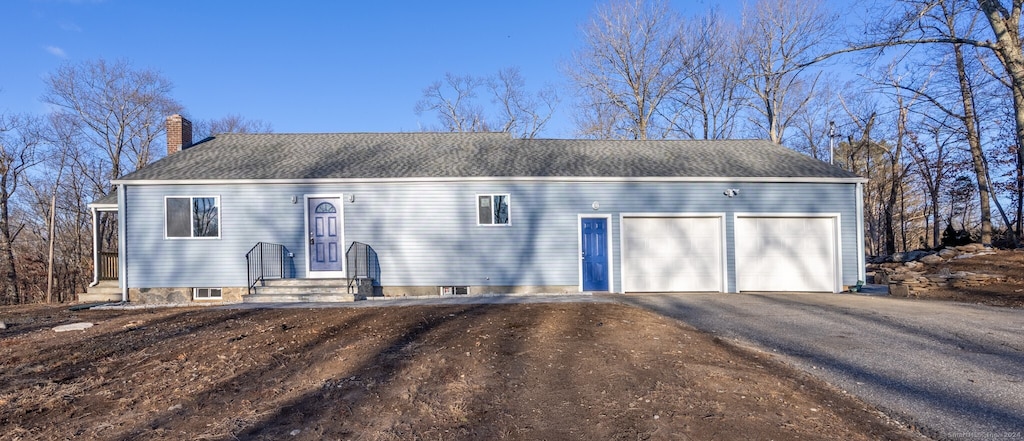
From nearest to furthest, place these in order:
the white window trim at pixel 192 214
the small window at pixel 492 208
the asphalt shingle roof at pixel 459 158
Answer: the white window trim at pixel 192 214
the small window at pixel 492 208
the asphalt shingle roof at pixel 459 158

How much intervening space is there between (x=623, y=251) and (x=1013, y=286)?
7.54 metres

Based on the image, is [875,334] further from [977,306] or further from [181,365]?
[181,365]

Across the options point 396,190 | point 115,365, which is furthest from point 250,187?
point 115,365

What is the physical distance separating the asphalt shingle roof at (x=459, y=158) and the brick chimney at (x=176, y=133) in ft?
2.11

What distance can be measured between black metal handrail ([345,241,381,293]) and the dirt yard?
504 centimetres

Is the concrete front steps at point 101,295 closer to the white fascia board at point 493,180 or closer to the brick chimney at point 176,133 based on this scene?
the white fascia board at point 493,180

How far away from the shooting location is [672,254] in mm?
12930

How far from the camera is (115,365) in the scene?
5398 mm

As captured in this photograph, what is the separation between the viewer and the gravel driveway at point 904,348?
13.1 feet

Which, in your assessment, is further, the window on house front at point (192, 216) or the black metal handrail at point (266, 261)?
the window on house front at point (192, 216)

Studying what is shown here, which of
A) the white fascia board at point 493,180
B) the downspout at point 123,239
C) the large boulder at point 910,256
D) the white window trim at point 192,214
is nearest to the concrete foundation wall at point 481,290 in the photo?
the white fascia board at point 493,180

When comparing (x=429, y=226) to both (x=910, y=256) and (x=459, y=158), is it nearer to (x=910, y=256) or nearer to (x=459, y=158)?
(x=459, y=158)

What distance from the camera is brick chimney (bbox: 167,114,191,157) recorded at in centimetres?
1502

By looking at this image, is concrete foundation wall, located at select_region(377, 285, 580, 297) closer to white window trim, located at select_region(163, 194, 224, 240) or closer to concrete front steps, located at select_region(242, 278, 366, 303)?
concrete front steps, located at select_region(242, 278, 366, 303)
